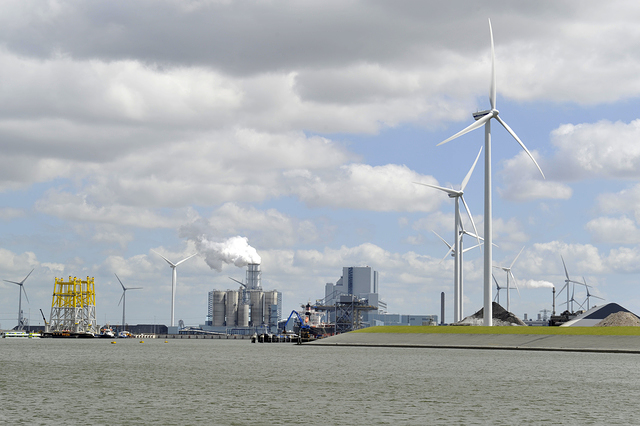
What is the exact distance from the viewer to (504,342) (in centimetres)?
11119

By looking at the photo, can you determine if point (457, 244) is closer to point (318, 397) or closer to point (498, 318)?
point (498, 318)

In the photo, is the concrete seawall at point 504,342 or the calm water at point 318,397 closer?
the calm water at point 318,397

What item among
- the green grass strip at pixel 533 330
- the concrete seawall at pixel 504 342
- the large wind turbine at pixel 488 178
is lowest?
the concrete seawall at pixel 504 342

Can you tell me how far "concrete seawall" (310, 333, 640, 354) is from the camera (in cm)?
10275

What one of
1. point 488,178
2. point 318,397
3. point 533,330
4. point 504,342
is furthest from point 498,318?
point 318,397

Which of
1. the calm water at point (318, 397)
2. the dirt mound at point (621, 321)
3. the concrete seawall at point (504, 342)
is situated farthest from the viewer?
the dirt mound at point (621, 321)

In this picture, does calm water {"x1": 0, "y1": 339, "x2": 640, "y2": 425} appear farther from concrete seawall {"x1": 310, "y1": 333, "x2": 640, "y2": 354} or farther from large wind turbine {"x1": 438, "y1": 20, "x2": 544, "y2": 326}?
large wind turbine {"x1": 438, "y1": 20, "x2": 544, "y2": 326}

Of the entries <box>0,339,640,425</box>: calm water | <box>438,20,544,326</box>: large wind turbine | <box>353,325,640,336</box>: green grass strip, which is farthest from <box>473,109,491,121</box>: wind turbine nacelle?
<box>0,339,640,425</box>: calm water

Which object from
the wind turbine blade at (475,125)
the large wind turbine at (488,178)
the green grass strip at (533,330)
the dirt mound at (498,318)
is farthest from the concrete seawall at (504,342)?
the dirt mound at (498,318)

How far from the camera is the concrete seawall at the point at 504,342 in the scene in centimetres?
10275

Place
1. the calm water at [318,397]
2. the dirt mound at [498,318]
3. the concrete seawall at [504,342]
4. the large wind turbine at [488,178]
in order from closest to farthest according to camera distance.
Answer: the calm water at [318,397] < the concrete seawall at [504,342] < the large wind turbine at [488,178] < the dirt mound at [498,318]

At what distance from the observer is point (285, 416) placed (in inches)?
1196

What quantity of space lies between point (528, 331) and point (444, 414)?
89.0 m

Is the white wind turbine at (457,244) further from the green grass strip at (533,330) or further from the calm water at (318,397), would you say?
the calm water at (318,397)
